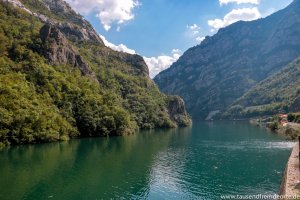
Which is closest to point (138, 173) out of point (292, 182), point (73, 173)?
point (73, 173)

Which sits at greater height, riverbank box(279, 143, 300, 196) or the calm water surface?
riverbank box(279, 143, 300, 196)

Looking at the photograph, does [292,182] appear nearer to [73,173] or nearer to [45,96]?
[73,173]

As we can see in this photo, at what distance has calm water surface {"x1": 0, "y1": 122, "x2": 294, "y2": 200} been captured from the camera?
53688 mm

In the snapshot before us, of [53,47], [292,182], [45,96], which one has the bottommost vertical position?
[292,182]

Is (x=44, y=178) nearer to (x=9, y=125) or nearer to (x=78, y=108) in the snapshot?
(x=9, y=125)

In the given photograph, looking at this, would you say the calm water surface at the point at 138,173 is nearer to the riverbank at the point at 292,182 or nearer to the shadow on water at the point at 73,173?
the shadow on water at the point at 73,173

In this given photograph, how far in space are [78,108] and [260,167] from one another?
103m

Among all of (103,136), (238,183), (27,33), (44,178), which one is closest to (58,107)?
(103,136)

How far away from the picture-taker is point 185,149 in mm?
108062

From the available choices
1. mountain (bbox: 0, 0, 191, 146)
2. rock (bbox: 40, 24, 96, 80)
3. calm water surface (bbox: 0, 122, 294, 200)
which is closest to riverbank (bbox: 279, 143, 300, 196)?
calm water surface (bbox: 0, 122, 294, 200)

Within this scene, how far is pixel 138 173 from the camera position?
68875mm

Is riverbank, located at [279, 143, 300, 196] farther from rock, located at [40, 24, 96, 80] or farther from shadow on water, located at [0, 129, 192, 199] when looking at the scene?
rock, located at [40, 24, 96, 80]

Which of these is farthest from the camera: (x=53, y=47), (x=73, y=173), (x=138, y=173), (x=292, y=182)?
(x=53, y=47)

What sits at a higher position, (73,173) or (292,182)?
(292,182)
